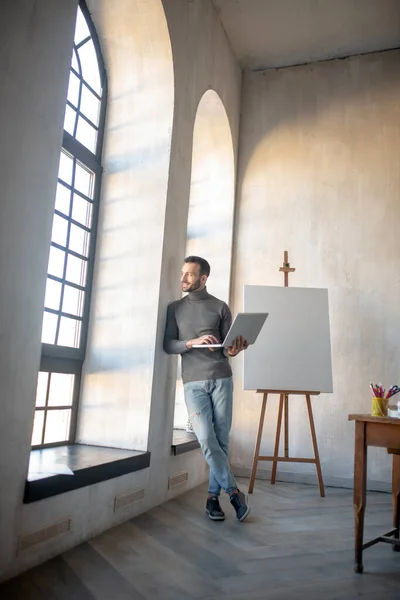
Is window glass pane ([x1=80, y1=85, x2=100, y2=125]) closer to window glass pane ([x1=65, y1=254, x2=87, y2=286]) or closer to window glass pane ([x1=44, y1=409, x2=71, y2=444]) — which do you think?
window glass pane ([x1=65, y1=254, x2=87, y2=286])

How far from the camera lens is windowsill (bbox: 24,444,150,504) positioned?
2.20 m

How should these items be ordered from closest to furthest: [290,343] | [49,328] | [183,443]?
[49,328], [183,443], [290,343]

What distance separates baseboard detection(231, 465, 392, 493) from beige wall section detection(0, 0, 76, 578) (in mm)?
2957

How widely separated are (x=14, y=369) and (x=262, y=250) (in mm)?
3436

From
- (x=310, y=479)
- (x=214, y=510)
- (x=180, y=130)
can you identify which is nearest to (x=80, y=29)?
(x=180, y=130)

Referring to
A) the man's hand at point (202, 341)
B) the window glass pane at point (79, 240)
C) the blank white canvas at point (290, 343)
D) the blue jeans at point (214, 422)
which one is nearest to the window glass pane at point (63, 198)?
the window glass pane at point (79, 240)

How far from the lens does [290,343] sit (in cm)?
430

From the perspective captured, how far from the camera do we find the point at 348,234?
16.0 ft

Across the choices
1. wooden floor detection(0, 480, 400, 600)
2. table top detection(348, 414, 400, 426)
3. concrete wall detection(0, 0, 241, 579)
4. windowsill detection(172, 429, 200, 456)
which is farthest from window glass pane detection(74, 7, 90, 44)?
wooden floor detection(0, 480, 400, 600)

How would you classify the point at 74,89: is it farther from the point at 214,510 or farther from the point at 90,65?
the point at 214,510

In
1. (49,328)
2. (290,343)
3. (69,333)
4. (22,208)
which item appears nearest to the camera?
(22,208)

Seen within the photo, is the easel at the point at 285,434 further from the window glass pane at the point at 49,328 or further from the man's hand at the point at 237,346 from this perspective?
the window glass pane at the point at 49,328

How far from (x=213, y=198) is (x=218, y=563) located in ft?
11.6

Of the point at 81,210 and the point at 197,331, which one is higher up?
the point at 81,210
